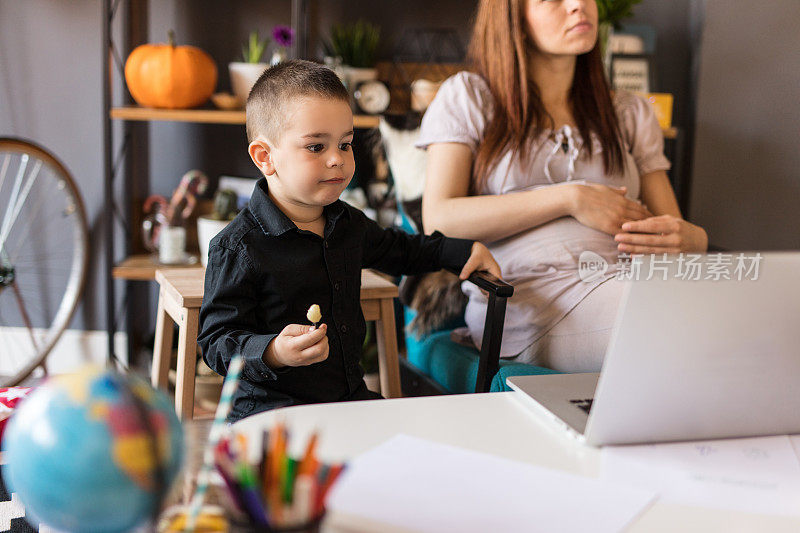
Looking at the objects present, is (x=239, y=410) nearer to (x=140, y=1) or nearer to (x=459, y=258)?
(x=459, y=258)

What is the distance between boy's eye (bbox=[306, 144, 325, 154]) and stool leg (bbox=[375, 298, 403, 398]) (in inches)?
16.7

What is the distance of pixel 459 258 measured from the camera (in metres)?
1.53

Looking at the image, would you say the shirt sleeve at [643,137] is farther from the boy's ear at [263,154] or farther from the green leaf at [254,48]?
the green leaf at [254,48]

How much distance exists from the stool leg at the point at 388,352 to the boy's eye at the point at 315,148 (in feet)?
1.39

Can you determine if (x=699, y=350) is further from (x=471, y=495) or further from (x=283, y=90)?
(x=283, y=90)

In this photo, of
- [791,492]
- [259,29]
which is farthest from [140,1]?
[791,492]

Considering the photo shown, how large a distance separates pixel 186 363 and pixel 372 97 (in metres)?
1.28

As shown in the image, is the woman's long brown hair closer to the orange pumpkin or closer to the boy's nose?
the boy's nose

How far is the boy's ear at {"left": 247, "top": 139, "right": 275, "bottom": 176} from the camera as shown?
52.0 inches

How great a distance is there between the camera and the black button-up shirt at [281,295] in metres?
1.25

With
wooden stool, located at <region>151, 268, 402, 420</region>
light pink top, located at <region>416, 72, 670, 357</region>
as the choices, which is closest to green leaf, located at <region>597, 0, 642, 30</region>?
light pink top, located at <region>416, 72, 670, 357</region>

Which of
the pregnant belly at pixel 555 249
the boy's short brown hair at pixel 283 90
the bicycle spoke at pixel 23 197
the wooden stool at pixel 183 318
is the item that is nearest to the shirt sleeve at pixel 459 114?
the pregnant belly at pixel 555 249

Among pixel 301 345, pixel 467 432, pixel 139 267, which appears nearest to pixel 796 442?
pixel 467 432

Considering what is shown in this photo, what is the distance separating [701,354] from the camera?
745 millimetres
